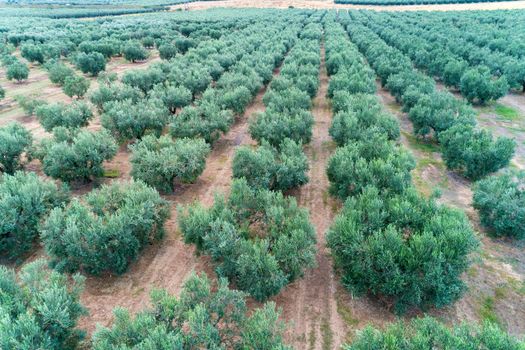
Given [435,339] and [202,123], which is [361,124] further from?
[435,339]

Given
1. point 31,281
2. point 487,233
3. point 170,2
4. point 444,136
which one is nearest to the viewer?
point 31,281

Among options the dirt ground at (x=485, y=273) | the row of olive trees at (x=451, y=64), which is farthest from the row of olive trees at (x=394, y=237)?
the row of olive trees at (x=451, y=64)

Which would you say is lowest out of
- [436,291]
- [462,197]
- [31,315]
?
[462,197]

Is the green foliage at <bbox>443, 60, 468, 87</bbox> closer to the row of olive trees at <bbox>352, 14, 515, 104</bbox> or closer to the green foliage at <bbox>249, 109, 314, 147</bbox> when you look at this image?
the row of olive trees at <bbox>352, 14, 515, 104</bbox>

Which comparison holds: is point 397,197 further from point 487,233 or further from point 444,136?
point 444,136

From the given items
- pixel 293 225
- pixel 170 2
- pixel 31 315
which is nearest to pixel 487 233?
pixel 293 225

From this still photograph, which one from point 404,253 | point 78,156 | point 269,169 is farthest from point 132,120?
point 404,253

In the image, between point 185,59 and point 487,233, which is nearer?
point 487,233
